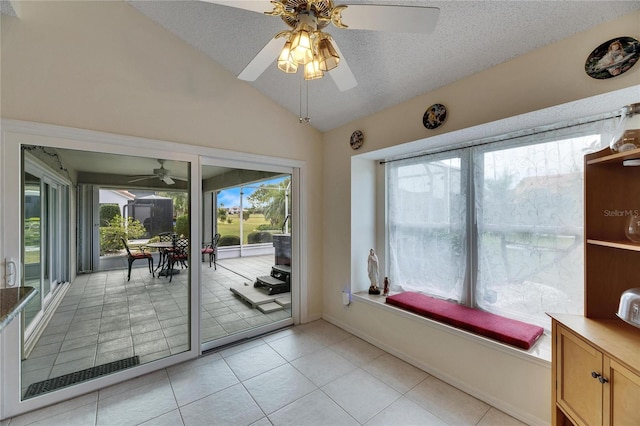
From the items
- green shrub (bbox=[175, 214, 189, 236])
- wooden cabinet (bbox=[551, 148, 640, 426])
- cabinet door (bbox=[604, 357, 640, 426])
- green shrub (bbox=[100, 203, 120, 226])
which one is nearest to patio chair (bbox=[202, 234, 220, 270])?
green shrub (bbox=[175, 214, 189, 236])

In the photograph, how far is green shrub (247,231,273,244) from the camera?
3.21 meters

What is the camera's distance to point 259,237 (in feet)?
10.8

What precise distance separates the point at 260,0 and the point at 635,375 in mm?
2233

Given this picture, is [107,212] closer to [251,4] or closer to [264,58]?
[264,58]

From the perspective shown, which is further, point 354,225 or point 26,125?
point 354,225

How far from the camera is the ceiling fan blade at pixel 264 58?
1.44 metres

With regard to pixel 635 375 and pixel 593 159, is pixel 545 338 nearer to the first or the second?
pixel 635 375

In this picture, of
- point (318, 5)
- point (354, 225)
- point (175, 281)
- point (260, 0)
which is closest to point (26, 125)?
point (175, 281)

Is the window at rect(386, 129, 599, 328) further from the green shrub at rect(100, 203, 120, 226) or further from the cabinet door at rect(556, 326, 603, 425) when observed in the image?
the green shrub at rect(100, 203, 120, 226)

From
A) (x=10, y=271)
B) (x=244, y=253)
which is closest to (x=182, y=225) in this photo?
(x=244, y=253)

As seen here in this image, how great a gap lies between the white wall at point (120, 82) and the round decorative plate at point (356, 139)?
3.14 ft

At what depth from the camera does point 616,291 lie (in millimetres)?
1444

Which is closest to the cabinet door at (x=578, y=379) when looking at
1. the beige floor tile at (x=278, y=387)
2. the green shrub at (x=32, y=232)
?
the beige floor tile at (x=278, y=387)

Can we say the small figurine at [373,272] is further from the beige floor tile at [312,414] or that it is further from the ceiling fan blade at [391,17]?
the ceiling fan blade at [391,17]
